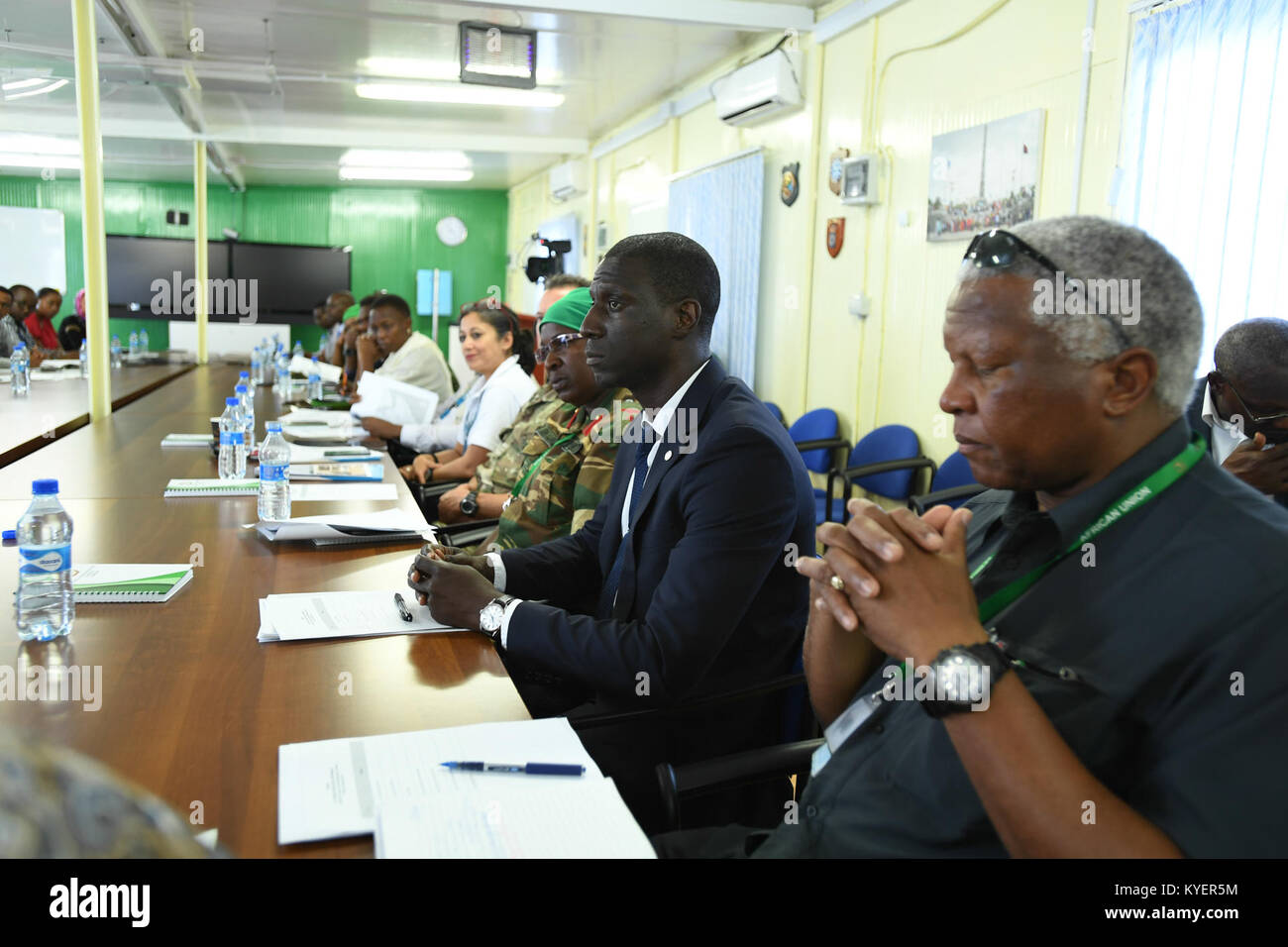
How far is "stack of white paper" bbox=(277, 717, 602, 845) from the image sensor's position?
0.96 m

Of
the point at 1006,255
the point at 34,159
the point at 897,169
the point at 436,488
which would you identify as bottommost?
the point at 436,488

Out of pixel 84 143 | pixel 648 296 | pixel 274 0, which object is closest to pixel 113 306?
pixel 274 0

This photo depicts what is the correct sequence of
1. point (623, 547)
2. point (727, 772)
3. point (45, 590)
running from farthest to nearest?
point (623, 547), point (45, 590), point (727, 772)

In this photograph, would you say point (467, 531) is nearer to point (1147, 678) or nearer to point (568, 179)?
point (1147, 678)

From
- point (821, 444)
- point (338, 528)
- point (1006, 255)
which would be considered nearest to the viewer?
point (1006, 255)

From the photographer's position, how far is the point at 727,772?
1284mm

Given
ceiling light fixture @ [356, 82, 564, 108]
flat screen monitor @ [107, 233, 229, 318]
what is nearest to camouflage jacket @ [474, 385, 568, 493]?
ceiling light fixture @ [356, 82, 564, 108]

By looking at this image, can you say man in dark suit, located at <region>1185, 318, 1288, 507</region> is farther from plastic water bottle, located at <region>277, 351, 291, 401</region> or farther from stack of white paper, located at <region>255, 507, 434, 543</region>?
plastic water bottle, located at <region>277, 351, 291, 401</region>

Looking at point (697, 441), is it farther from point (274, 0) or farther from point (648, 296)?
point (274, 0)

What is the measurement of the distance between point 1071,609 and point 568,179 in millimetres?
9187

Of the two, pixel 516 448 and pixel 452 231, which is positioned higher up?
pixel 452 231

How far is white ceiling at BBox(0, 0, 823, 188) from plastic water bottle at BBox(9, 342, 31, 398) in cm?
101

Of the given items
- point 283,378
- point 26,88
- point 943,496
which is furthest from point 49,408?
point 943,496

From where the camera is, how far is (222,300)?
12742 millimetres
